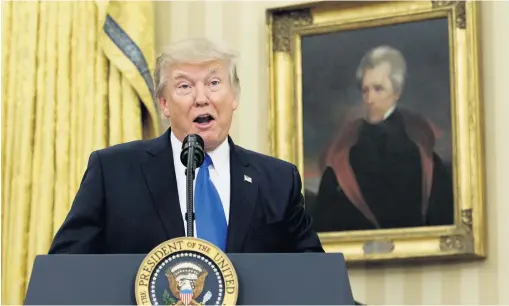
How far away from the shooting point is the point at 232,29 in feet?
21.2

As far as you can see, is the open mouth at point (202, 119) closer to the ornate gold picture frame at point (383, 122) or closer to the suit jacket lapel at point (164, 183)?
the suit jacket lapel at point (164, 183)

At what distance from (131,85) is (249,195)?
264 cm

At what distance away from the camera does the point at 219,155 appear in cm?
392

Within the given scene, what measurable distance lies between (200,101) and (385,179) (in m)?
2.24

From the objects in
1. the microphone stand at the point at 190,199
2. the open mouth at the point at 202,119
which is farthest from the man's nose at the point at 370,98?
the microphone stand at the point at 190,199

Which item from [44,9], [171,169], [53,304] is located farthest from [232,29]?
[53,304]

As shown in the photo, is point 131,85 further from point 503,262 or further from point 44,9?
point 503,262

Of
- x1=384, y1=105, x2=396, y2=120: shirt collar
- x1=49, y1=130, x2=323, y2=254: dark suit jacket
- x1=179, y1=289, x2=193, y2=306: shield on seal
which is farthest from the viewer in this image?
x1=384, y1=105, x2=396, y2=120: shirt collar

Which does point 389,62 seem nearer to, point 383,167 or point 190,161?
point 383,167

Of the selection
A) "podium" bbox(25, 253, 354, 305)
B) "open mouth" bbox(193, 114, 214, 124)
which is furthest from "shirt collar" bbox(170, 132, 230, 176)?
"podium" bbox(25, 253, 354, 305)

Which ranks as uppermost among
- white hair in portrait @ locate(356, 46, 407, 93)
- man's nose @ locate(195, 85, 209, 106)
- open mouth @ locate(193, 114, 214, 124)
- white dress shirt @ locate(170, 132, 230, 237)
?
white hair in portrait @ locate(356, 46, 407, 93)

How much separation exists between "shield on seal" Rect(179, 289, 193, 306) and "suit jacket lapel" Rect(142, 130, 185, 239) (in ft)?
2.10

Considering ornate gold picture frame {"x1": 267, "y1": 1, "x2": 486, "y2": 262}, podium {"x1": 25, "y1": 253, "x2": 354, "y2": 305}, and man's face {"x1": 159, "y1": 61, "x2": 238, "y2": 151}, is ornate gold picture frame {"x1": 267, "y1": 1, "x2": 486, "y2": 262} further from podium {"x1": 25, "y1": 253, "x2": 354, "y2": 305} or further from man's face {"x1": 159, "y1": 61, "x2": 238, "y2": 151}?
podium {"x1": 25, "y1": 253, "x2": 354, "y2": 305}

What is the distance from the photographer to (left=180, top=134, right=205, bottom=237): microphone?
10.8 ft
